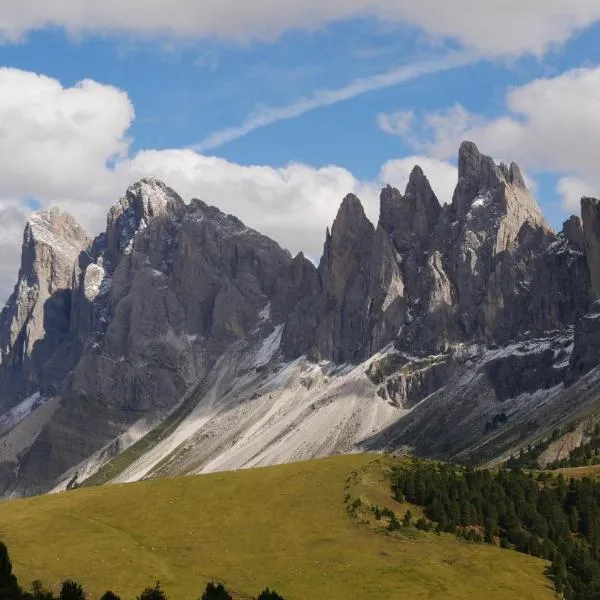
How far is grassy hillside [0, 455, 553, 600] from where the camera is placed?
106938 mm

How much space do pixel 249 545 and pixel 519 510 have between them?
37927 millimetres

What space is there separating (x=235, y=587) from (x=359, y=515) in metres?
26.3

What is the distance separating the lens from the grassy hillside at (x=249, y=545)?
351ft

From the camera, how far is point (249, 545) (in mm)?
119312

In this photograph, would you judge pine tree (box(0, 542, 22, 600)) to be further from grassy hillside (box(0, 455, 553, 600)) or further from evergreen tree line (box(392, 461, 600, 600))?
evergreen tree line (box(392, 461, 600, 600))

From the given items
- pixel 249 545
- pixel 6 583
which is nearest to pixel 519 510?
pixel 249 545

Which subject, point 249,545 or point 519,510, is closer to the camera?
point 249,545

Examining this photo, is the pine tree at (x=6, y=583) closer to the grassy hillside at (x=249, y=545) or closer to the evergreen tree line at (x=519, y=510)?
the grassy hillside at (x=249, y=545)

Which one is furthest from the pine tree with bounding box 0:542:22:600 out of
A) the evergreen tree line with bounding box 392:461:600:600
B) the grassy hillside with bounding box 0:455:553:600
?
the evergreen tree line with bounding box 392:461:600:600

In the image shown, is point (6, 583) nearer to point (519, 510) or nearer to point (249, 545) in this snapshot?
point (249, 545)

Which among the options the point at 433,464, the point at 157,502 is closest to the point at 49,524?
the point at 157,502

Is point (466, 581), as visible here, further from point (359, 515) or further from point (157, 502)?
point (157, 502)

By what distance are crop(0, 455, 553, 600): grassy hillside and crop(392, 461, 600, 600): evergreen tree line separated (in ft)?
14.4

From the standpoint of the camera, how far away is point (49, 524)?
415 feet
